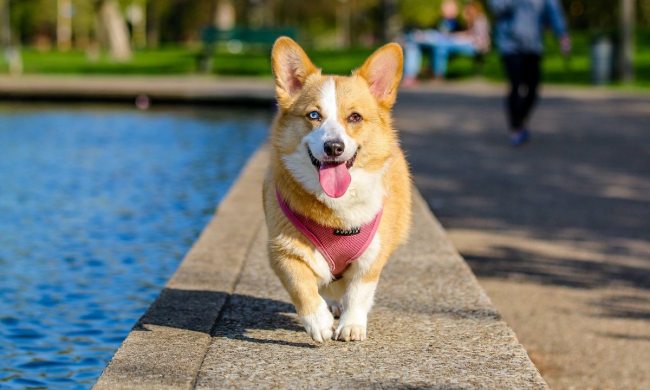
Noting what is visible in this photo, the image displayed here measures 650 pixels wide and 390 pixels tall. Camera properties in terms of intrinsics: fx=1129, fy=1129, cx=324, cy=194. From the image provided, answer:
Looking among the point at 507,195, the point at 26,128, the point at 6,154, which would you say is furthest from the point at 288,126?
the point at 26,128

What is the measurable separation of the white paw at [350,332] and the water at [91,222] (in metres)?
1.43

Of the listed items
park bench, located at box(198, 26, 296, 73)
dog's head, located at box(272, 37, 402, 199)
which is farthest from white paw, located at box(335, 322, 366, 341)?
park bench, located at box(198, 26, 296, 73)

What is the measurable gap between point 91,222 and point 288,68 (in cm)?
538

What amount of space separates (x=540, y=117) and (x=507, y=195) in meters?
7.66

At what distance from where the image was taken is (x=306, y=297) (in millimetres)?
4613

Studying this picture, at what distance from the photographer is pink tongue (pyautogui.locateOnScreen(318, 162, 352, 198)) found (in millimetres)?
4629

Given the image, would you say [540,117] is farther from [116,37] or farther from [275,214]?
[116,37]

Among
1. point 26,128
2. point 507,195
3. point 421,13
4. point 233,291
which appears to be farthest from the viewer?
point 421,13

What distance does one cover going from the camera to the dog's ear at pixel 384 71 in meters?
4.89

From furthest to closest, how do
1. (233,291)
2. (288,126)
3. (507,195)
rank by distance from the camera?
(507,195) → (233,291) → (288,126)

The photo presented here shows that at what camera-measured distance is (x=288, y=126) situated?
474 cm

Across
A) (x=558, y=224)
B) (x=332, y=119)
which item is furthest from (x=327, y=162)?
(x=558, y=224)

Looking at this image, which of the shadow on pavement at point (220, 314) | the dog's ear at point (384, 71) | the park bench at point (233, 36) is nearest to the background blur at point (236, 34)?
the park bench at point (233, 36)

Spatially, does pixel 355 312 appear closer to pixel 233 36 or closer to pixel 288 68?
pixel 288 68
